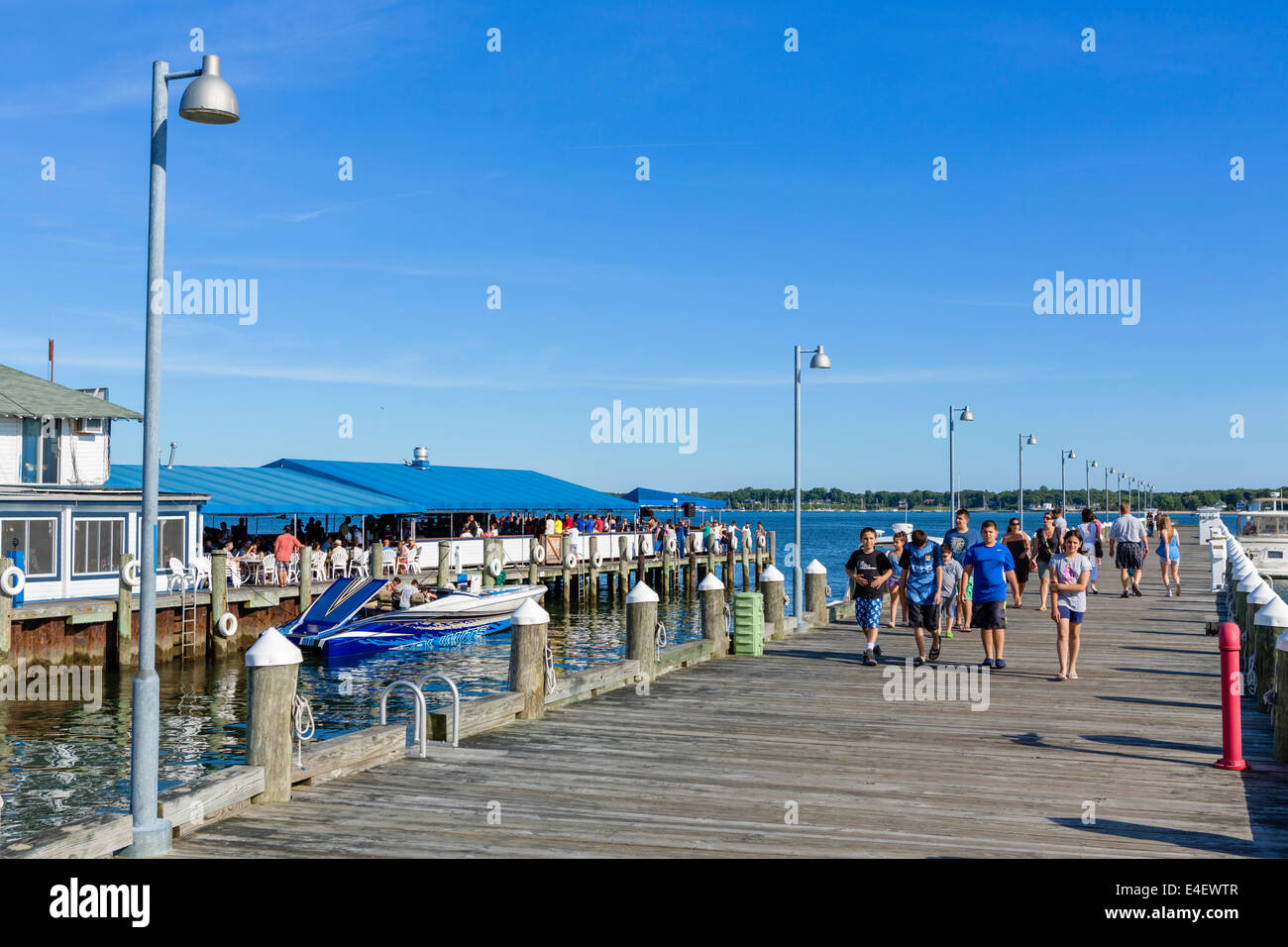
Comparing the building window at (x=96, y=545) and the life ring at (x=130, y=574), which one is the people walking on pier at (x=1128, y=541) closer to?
the life ring at (x=130, y=574)

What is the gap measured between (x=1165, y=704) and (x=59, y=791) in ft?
43.1

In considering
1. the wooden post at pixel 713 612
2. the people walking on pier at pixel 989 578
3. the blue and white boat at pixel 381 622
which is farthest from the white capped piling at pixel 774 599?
the blue and white boat at pixel 381 622

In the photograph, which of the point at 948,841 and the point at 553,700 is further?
the point at 553,700

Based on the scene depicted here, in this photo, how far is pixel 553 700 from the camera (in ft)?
38.2

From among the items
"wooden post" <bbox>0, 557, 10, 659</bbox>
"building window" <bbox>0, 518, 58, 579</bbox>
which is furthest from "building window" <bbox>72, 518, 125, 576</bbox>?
"wooden post" <bbox>0, 557, 10, 659</bbox>

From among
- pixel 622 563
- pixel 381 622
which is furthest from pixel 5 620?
pixel 622 563

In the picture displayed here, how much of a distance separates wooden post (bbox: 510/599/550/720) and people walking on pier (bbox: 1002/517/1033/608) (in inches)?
503

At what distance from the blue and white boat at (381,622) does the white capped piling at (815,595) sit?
30.3 ft

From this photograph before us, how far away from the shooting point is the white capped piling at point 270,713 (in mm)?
7852

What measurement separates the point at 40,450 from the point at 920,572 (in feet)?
78.1

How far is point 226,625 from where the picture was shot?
26766 mm
